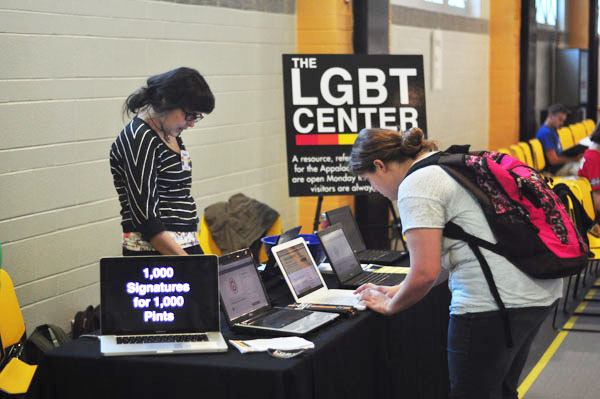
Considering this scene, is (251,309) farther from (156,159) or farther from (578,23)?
(578,23)

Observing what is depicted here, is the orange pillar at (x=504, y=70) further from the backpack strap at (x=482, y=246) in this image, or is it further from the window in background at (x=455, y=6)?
the backpack strap at (x=482, y=246)

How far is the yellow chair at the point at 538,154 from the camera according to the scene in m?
8.38

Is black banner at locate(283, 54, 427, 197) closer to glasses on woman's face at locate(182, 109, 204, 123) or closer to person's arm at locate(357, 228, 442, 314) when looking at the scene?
glasses on woman's face at locate(182, 109, 204, 123)

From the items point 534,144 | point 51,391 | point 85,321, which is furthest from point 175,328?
point 534,144

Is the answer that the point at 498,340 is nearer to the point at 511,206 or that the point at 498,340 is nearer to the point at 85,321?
the point at 511,206

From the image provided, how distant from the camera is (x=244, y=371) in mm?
2014

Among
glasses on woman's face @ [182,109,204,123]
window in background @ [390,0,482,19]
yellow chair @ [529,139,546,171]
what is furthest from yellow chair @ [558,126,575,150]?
glasses on woman's face @ [182,109,204,123]

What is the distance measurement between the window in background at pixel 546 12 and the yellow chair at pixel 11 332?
9857mm

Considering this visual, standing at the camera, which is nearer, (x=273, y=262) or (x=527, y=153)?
(x=273, y=262)

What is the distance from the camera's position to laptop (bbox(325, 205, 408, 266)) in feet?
11.0


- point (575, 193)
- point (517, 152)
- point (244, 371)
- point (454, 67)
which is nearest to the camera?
point (244, 371)

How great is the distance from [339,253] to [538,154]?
5990 millimetres

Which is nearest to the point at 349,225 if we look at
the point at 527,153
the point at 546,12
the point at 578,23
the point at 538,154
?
the point at 527,153

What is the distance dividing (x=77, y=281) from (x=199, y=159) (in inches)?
46.8
